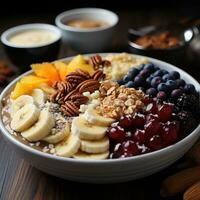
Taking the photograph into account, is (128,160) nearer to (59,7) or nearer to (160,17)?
(160,17)

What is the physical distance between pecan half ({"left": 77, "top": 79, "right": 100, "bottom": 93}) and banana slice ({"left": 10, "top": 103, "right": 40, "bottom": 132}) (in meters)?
0.14

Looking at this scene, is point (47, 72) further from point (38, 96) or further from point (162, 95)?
point (162, 95)

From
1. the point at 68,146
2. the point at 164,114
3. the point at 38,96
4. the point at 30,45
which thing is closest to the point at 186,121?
the point at 164,114

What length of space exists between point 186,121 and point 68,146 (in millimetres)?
259

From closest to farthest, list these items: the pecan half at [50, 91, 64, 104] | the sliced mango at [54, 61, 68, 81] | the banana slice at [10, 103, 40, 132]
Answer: the banana slice at [10, 103, 40, 132]
the pecan half at [50, 91, 64, 104]
the sliced mango at [54, 61, 68, 81]

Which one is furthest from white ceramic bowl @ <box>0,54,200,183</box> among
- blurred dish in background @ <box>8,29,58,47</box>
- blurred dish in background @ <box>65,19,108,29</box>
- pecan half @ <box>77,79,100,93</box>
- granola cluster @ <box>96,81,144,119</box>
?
blurred dish in background @ <box>65,19,108,29</box>

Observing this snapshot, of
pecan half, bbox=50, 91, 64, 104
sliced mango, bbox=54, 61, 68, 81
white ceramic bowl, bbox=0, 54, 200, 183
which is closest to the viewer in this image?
white ceramic bowl, bbox=0, 54, 200, 183

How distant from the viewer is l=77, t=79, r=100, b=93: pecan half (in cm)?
102

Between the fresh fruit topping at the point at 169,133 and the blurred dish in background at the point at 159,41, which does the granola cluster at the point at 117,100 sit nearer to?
the fresh fruit topping at the point at 169,133

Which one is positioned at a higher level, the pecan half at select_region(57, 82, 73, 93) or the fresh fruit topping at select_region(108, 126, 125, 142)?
the fresh fruit topping at select_region(108, 126, 125, 142)

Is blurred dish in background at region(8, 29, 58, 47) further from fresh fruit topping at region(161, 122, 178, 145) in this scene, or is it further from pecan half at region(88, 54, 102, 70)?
fresh fruit topping at region(161, 122, 178, 145)

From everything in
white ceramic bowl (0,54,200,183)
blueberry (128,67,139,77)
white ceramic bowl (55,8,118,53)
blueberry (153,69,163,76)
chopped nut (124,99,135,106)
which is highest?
chopped nut (124,99,135,106)

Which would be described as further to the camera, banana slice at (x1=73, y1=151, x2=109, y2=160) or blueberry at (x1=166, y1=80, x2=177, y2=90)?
blueberry at (x1=166, y1=80, x2=177, y2=90)

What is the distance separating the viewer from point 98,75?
1079mm
